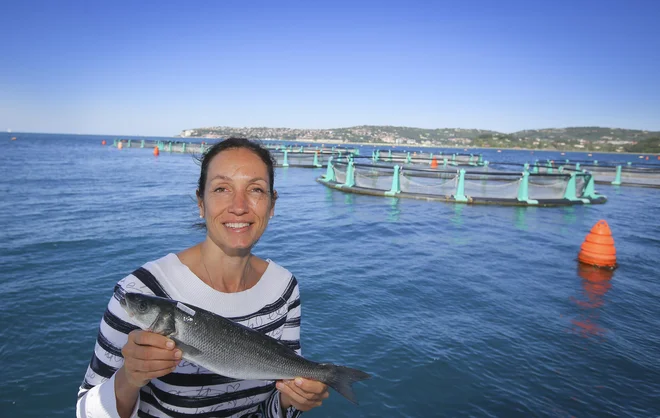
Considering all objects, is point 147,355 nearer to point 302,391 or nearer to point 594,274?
point 302,391

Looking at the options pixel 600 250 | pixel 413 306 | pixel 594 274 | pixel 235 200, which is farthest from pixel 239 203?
pixel 600 250

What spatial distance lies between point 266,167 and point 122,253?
32.0 feet

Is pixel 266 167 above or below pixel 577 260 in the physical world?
A: above

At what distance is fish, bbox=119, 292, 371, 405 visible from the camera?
1.75 metres

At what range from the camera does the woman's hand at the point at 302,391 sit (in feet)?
6.93

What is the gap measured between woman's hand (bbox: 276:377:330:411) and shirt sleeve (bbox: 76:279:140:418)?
738 millimetres

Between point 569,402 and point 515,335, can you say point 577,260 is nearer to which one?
point 515,335

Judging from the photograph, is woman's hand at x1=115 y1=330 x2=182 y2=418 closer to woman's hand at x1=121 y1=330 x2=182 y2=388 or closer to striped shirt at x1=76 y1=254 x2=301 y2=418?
woman's hand at x1=121 y1=330 x2=182 y2=388

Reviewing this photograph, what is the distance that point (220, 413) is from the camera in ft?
7.07

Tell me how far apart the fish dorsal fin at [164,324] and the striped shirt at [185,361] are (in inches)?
7.6

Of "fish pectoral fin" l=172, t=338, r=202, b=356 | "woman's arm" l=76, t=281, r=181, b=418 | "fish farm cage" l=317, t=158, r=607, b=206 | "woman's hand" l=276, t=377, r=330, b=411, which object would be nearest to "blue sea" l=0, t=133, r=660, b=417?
"woman's arm" l=76, t=281, r=181, b=418

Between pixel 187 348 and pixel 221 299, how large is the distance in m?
0.41

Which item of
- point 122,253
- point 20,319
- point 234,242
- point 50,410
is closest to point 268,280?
point 234,242

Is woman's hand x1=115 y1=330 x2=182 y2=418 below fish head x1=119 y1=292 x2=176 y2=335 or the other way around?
below
